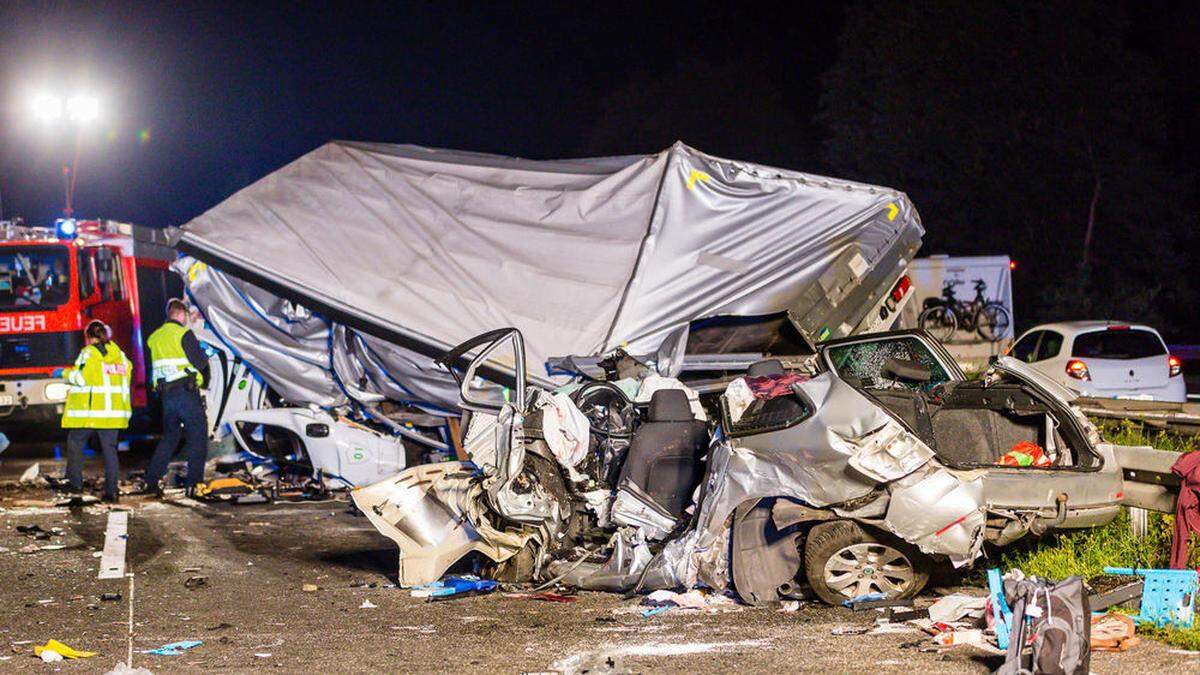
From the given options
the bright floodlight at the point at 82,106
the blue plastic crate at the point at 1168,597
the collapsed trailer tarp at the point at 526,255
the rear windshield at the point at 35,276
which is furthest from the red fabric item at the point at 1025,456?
the bright floodlight at the point at 82,106

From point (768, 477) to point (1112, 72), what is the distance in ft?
88.1

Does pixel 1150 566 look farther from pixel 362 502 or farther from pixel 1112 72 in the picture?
pixel 1112 72

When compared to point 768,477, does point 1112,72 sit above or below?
above

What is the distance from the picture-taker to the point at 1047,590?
5.75 metres

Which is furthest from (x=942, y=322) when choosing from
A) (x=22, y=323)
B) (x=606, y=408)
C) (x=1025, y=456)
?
(x=1025, y=456)

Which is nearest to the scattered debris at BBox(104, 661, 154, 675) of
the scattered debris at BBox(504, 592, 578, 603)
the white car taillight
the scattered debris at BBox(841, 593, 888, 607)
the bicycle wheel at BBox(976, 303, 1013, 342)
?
the scattered debris at BBox(504, 592, 578, 603)

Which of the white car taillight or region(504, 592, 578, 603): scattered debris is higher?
the white car taillight

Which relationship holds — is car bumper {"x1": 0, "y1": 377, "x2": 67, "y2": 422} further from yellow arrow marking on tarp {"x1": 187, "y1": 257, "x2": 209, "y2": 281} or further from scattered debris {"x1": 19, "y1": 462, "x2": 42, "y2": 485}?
yellow arrow marking on tarp {"x1": 187, "y1": 257, "x2": 209, "y2": 281}

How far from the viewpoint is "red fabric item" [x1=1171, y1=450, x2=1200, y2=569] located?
7086mm

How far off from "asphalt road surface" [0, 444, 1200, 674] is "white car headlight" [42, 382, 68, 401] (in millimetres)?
6510

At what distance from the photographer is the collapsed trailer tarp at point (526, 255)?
12141 millimetres

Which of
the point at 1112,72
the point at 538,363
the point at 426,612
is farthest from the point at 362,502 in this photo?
the point at 1112,72

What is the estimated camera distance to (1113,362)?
15.3 meters

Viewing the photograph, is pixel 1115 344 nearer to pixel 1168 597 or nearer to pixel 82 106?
pixel 1168 597
